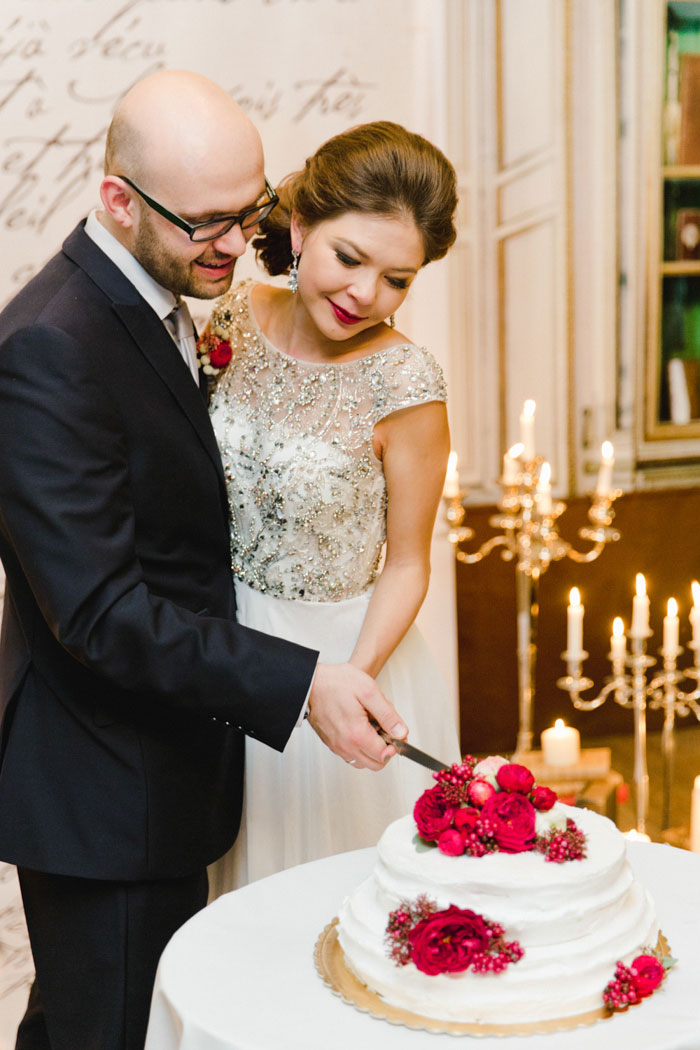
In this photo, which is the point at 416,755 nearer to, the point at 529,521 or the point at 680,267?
the point at 529,521

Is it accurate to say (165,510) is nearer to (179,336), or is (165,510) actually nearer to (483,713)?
(179,336)

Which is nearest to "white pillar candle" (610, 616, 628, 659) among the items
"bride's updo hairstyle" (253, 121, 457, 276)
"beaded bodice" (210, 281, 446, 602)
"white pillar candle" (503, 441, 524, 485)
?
"white pillar candle" (503, 441, 524, 485)

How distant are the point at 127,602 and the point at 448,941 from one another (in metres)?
0.70

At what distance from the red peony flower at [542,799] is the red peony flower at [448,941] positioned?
227mm

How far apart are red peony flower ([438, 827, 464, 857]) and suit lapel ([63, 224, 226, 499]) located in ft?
2.61

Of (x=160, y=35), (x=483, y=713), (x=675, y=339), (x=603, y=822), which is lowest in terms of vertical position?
(x=483, y=713)

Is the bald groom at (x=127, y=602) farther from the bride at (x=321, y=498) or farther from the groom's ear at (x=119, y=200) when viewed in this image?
the bride at (x=321, y=498)

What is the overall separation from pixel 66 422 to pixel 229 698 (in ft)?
1.55

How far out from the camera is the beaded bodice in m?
2.17

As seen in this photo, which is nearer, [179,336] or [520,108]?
[179,336]

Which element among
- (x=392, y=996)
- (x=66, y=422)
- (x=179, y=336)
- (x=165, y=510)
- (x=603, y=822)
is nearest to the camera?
(x=392, y=996)

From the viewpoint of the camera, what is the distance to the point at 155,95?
1.79 metres

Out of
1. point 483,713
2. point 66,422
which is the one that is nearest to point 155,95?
point 66,422

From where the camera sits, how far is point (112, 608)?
5.64 feet
